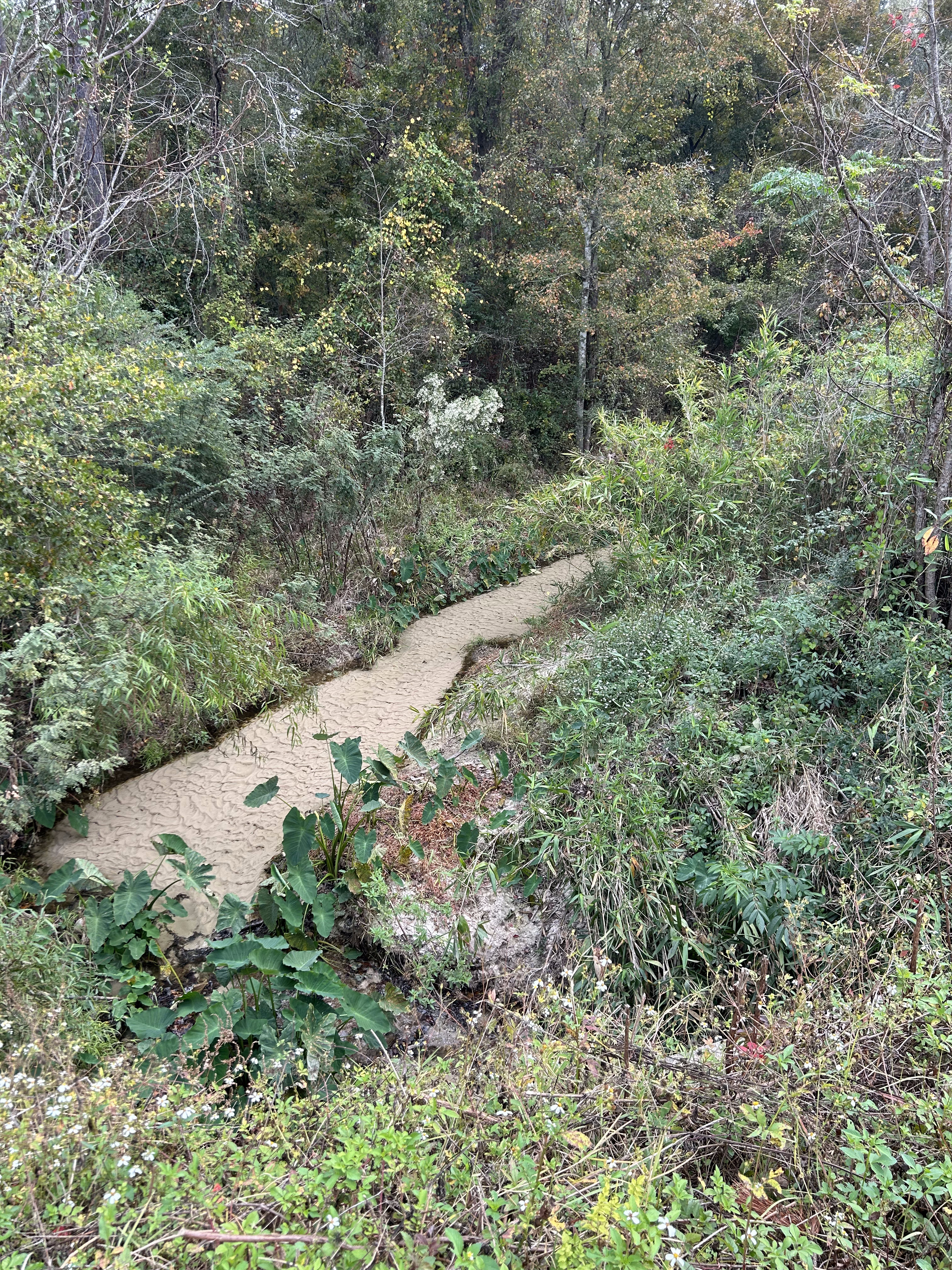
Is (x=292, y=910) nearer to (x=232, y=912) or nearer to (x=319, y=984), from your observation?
(x=232, y=912)

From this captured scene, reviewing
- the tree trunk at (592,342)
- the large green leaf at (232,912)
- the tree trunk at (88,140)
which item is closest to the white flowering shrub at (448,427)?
the tree trunk at (592,342)

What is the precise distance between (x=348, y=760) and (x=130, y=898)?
45.8 inches

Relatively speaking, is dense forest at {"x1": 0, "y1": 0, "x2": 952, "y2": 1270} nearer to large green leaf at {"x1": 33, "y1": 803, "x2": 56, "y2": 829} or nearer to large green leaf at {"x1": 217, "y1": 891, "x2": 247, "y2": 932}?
large green leaf at {"x1": 33, "y1": 803, "x2": 56, "y2": 829}

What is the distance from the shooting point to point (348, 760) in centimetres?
379

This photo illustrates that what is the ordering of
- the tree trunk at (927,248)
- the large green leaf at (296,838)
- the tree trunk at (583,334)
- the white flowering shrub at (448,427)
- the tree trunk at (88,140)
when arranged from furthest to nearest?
the tree trunk at (583,334), the white flowering shrub at (448,427), the tree trunk at (88,140), the tree trunk at (927,248), the large green leaf at (296,838)

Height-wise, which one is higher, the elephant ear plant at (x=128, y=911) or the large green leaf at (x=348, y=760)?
the large green leaf at (x=348, y=760)

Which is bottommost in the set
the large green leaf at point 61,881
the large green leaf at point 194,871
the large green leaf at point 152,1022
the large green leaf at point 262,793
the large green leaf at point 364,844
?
the large green leaf at point 364,844

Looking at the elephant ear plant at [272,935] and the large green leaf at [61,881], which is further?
the large green leaf at [61,881]

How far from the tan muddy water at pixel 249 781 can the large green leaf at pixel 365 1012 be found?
1.21 m

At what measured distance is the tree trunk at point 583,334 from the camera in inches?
379

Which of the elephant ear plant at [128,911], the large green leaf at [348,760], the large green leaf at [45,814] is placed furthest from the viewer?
the large green leaf at [348,760]

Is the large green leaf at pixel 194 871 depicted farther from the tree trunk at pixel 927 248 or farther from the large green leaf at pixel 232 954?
the tree trunk at pixel 927 248

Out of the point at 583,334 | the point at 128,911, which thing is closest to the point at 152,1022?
the point at 128,911

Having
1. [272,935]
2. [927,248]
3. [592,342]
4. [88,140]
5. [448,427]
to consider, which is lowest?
[272,935]
